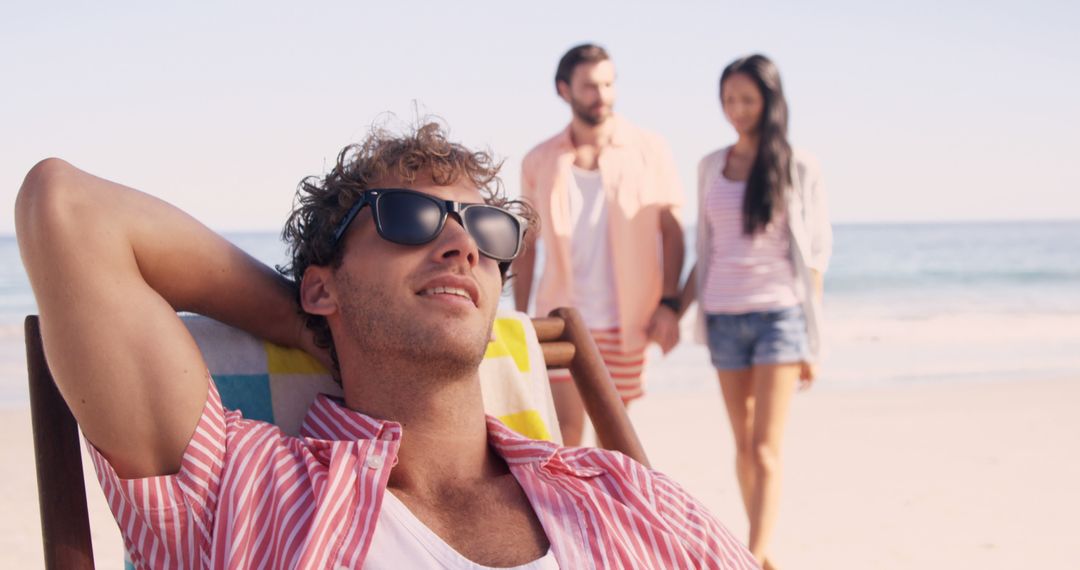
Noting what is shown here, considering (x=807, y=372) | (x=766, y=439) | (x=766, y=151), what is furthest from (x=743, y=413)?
(x=766, y=151)

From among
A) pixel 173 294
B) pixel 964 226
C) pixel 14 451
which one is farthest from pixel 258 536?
pixel 964 226

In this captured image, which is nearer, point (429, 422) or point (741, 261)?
point (429, 422)

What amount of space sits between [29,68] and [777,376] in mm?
31007

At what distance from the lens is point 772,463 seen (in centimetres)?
438

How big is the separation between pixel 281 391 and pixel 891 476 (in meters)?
4.99

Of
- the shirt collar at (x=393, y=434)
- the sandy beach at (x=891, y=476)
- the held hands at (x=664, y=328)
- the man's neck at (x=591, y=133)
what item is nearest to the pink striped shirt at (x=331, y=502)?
the shirt collar at (x=393, y=434)

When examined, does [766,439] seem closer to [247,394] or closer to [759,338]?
[759,338]

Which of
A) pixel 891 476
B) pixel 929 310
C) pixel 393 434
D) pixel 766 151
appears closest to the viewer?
pixel 393 434

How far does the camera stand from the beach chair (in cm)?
188

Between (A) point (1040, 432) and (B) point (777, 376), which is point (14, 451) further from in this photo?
(A) point (1040, 432)

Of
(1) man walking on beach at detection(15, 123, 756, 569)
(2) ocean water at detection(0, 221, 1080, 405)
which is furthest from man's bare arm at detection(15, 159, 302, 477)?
(2) ocean water at detection(0, 221, 1080, 405)

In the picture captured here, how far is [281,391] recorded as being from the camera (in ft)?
7.71

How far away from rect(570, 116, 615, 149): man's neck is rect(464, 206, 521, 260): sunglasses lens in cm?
251

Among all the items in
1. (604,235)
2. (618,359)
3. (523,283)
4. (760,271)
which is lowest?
(618,359)
